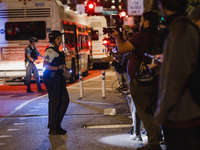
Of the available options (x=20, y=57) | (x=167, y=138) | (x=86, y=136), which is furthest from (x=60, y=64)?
(x=20, y=57)

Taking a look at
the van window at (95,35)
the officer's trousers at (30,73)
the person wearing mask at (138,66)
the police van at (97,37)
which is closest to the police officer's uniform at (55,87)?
the person wearing mask at (138,66)

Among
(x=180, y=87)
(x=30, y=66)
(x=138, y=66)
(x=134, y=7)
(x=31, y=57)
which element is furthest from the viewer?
(x=134, y=7)

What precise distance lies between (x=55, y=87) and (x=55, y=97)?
0.67ft

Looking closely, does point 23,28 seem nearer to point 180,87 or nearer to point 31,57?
point 31,57

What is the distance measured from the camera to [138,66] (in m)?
4.37

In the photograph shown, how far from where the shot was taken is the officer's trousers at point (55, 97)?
596 cm

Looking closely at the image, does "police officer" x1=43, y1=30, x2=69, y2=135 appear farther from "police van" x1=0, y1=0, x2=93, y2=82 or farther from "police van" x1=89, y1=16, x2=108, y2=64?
"police van" x1=89, y1=16, x2=108, y2=64

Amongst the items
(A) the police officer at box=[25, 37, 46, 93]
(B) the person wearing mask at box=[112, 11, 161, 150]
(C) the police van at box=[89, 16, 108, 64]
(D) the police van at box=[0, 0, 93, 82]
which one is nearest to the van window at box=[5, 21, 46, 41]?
(D) the police van at box=[0, 0, 93, 82]

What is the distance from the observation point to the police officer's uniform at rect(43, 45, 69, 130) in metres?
5.96

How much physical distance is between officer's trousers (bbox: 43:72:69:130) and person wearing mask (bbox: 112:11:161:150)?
1970mm

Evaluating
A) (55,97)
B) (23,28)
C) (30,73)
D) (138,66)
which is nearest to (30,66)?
(30,73)

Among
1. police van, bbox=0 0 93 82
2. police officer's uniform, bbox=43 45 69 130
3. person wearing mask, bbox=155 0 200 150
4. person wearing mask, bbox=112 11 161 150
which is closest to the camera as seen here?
person wearing mask, bbox=155 0 200 150

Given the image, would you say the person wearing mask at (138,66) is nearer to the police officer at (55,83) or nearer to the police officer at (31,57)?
the police officer at (55,83)

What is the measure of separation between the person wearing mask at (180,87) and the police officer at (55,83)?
377 cm
